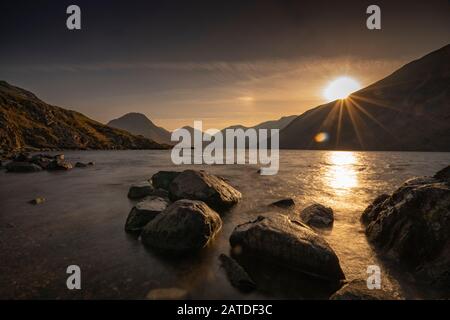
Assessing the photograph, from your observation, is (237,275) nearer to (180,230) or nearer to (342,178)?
(180,230)

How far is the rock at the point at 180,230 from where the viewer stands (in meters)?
10.0

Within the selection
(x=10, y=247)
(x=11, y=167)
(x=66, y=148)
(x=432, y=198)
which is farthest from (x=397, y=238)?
(x=66, y=148)

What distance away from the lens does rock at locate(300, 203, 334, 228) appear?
44.3 feet

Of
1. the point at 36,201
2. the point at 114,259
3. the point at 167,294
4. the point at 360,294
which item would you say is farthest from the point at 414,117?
the point at 167,294

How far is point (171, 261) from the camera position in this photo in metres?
9.05

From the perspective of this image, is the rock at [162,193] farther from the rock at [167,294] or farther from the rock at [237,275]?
the rock at [167,294]

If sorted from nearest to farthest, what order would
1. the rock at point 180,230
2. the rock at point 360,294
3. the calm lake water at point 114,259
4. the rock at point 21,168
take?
the rock at point 360,294
the calm lake water at point 114,259
the rock at point 180,230
the rock at point 21,168

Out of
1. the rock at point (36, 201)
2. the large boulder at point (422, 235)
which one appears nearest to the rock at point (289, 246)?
the large boulder at point (422, 235)

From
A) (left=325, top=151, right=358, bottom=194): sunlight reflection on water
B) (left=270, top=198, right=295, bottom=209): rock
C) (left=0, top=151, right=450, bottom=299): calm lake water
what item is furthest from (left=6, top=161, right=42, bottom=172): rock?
(left=325, top=151, right=358, bottom=194): sunlight reflection on water

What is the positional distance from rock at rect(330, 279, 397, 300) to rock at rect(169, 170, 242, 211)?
9.91 metres

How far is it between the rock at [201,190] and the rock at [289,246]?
19.1 feet

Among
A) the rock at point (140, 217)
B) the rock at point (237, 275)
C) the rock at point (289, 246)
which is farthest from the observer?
the rock at point (140, 217)

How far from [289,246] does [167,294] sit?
4350 millimetres
